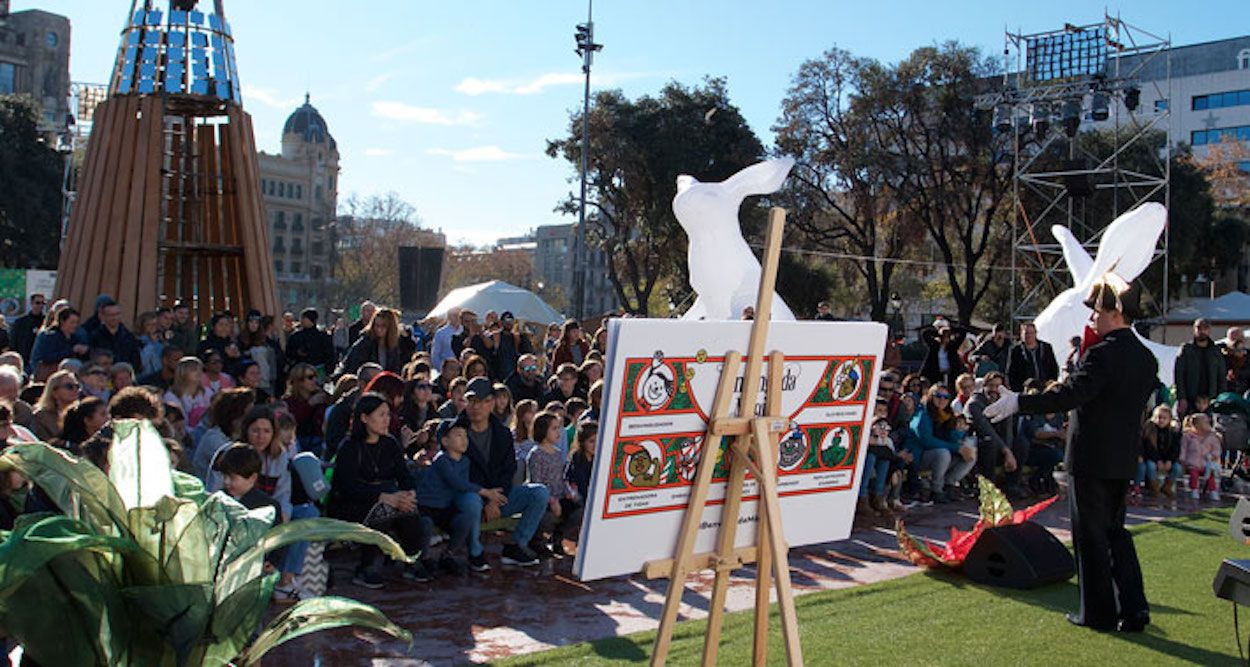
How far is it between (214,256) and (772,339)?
12454mm

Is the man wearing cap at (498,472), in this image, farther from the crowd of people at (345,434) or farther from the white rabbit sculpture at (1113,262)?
the white rabbit sculpture at (1113,262)

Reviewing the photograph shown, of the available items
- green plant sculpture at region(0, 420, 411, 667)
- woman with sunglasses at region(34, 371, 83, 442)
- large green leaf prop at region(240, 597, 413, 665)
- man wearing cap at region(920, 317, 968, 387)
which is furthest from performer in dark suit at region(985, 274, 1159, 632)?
man wearing cap at region(920, 317, 968, 387)

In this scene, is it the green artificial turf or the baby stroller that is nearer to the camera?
the green artificial turf

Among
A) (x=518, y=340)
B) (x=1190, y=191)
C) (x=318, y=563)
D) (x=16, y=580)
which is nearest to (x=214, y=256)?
(x=518, y=340)

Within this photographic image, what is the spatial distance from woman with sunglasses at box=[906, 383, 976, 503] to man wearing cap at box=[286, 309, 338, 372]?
21.7 ft

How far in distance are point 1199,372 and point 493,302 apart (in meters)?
12.4

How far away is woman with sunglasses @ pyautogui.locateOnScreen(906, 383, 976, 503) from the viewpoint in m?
11.2

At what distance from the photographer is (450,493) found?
7469 mm

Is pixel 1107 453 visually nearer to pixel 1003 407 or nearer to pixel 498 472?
pixel 1003 407

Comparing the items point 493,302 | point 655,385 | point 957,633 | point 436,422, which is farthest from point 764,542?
point 493,302

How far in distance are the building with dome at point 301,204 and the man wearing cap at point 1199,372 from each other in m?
71.3

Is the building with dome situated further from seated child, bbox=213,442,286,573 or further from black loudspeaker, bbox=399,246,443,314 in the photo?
seated child, bbox=213,442,286,573

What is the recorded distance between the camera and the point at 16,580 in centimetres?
216

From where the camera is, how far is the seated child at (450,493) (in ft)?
24.3
